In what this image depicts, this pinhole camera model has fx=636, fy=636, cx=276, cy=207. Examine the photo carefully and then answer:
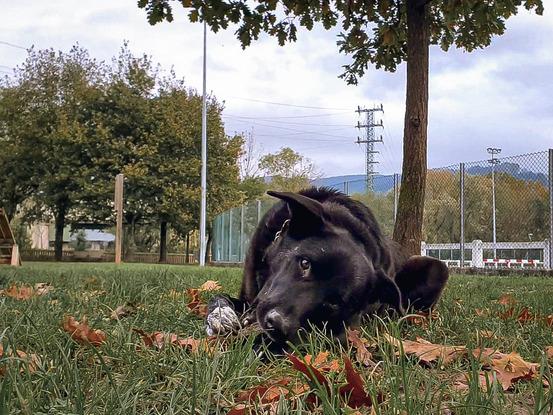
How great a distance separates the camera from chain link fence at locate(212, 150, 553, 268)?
13.6m

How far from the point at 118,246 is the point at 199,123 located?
24.1 meters

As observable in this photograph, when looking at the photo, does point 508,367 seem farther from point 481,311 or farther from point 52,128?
point 52,128

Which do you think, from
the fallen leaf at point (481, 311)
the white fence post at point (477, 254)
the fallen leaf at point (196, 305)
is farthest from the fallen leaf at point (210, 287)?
the white fence post at point (477, 254)

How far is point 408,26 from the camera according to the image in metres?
5.74

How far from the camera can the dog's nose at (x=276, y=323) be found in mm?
2584

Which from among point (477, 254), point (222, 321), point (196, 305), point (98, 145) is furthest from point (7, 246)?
point (98, 145)

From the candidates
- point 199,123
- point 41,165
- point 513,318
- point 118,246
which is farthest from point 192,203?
point 513,318

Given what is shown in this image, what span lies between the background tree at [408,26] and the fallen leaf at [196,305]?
208 cm

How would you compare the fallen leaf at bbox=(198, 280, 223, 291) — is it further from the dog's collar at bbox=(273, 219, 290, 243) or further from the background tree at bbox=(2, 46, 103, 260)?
the background tree at bbox=(2, 46, 103, 260)

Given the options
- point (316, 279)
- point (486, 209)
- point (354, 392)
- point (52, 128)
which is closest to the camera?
point (354, 392)

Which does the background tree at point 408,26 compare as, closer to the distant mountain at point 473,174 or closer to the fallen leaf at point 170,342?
the fallen leaf at point 170,342

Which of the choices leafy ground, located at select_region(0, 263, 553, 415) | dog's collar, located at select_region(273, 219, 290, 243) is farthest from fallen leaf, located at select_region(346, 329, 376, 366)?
dog's collar, located at select_region(273, 219, 290, 243)

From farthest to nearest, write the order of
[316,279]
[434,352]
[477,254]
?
[477,254], [316,279], [434,352]

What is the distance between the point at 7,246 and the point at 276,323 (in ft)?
47.5
